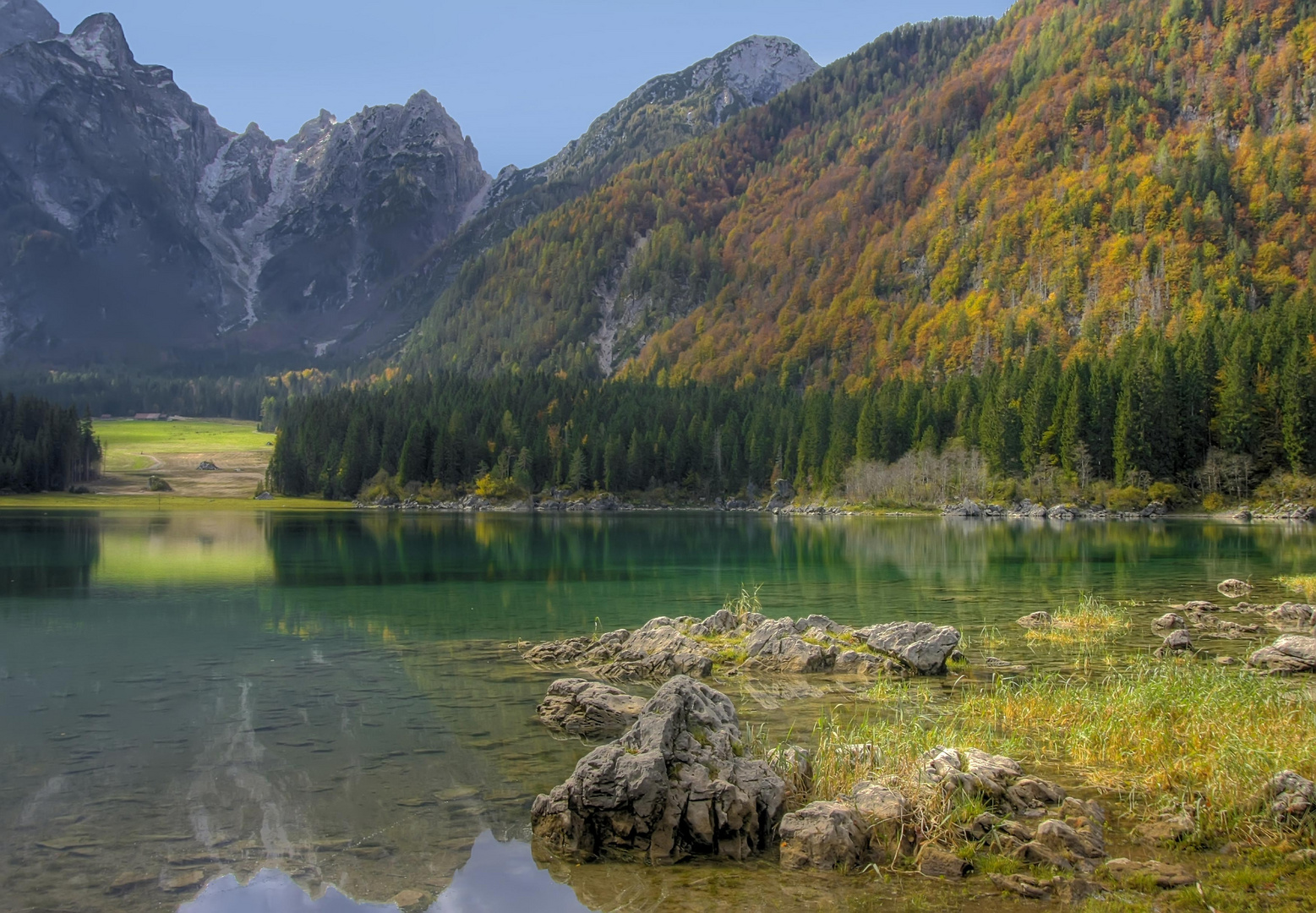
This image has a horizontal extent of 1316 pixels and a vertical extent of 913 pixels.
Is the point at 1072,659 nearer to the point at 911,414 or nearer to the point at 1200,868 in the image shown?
the point at 1200,868

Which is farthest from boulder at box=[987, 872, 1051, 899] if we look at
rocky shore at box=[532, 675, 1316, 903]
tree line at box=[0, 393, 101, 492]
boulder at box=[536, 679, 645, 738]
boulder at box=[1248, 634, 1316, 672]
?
tree line at box=[0, 393, 101, 492]

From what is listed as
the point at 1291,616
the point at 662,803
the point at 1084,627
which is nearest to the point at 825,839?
the point at 662,803

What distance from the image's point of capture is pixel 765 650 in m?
28.2

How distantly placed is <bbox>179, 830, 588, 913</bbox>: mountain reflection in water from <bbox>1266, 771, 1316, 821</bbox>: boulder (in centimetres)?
965

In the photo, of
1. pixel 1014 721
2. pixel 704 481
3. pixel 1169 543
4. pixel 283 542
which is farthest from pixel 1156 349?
pixel 1014 721

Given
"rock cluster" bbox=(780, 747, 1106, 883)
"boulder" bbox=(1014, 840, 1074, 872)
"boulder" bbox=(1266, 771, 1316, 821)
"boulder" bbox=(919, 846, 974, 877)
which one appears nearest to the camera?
"boulder" bbox=(1014, 840, 1074, 872)

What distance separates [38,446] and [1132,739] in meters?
191

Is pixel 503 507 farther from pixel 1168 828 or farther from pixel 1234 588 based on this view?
pixel 1168 828

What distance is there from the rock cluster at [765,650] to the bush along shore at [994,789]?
4391mm

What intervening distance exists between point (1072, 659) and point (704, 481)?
151645 millimetres

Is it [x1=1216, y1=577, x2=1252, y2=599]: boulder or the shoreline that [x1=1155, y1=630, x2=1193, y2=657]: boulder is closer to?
[x1=1216, y1=577, x2=1252, y2=599]: boulder

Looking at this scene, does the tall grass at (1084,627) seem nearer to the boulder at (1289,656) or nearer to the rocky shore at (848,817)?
the boulder at (1289,656)

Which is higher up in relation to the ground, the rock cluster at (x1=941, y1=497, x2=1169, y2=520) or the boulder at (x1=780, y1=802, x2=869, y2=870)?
the boulder at (x1=780, y1=802, x2=869, y2=870)

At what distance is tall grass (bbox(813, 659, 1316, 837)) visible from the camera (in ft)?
46.0
